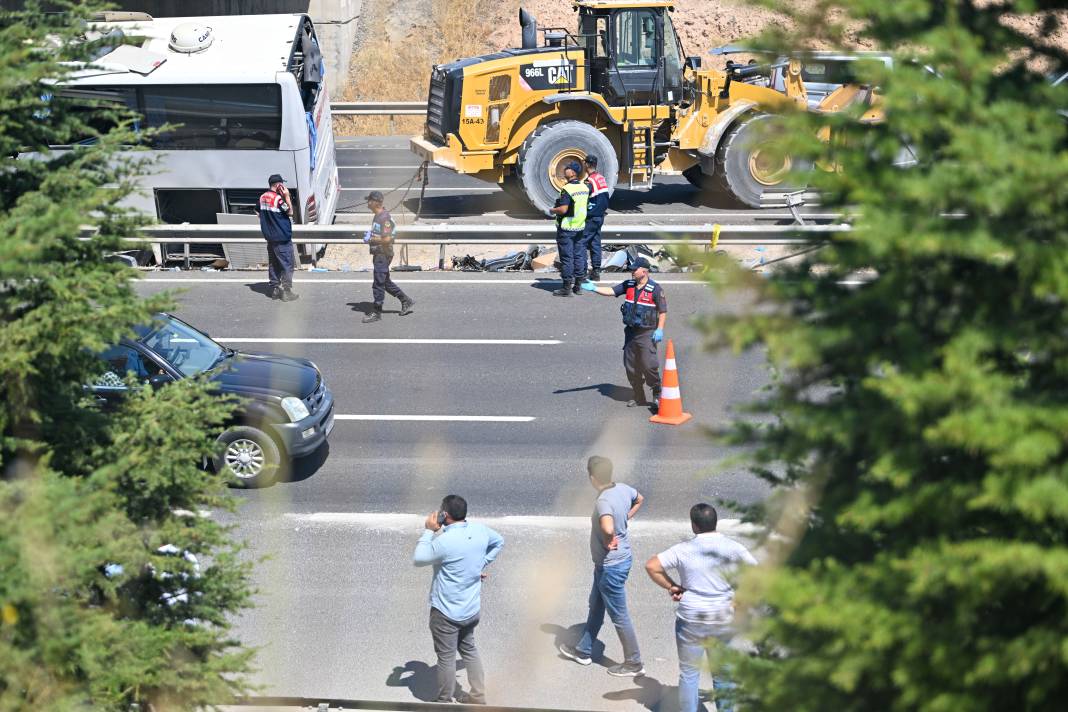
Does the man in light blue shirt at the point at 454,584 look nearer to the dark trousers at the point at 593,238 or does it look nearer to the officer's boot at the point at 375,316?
the officer's boot at the point at 375,316

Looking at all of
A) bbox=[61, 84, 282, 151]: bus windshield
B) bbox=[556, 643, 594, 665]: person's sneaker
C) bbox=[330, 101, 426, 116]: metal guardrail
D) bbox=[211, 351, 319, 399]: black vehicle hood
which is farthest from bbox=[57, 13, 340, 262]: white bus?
bbox=[330, 101, 426, 116]: metal guardrail

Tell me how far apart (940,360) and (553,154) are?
16.8 metres

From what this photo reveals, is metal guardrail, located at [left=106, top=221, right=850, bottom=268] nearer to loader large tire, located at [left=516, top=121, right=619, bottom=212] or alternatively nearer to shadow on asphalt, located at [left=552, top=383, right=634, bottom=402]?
loader large tire, located at [left=516, top=121, right=619, bottom=212]

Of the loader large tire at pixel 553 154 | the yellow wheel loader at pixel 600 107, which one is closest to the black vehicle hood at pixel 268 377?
the loader large tire at pixel 553 154

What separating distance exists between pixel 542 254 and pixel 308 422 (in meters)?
8.22

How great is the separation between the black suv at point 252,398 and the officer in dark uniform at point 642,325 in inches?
125

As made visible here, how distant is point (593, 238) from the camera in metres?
16.2

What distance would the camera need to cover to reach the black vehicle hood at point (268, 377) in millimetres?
10703

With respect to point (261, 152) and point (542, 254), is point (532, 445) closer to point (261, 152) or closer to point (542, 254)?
point (542, 254)

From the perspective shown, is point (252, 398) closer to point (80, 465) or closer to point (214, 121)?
point (80, 465)

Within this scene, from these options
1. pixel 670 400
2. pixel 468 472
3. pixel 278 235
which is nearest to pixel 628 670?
pixel 468 472

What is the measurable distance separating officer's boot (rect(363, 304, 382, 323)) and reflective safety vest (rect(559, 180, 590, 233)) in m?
2.64

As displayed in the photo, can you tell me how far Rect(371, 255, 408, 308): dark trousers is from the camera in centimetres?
1499

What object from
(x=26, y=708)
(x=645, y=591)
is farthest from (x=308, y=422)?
(x=26, y=708)
